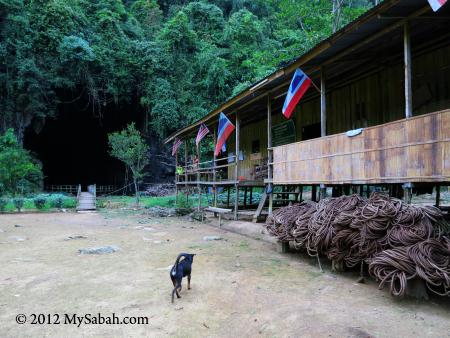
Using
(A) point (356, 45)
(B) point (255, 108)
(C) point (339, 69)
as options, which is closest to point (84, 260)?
(A) point (356, 45)

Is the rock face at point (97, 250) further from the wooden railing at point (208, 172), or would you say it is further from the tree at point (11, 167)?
the tree at point (11, 167)

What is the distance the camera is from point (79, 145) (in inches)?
1623

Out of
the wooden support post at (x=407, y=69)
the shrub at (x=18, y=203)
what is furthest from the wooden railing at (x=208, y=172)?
the shrub at (x=18, y=203)

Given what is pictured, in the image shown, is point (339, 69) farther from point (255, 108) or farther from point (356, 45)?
point (255, 108)

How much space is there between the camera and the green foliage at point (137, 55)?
26.0 m

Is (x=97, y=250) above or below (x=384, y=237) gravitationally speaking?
below

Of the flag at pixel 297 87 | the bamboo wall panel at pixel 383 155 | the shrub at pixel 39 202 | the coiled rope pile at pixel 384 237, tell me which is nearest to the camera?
the coiled rope pile at pixel 384 237

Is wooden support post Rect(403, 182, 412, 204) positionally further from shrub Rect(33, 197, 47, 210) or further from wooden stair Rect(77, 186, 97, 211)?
wooden stair Rect(77, 186, 97, 211)

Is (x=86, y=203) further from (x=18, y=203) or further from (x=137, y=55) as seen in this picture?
(x=137, y=55)

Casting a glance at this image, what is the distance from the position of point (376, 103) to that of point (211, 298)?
7.99m

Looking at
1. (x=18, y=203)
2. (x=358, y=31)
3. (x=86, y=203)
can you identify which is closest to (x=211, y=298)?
(x=358, y=31)

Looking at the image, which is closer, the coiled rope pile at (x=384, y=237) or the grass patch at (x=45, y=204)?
the coiled rope pile at (x=384, y=237)

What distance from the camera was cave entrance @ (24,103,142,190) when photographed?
35062 millimetres

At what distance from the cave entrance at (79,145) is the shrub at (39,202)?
13817 millimetres
